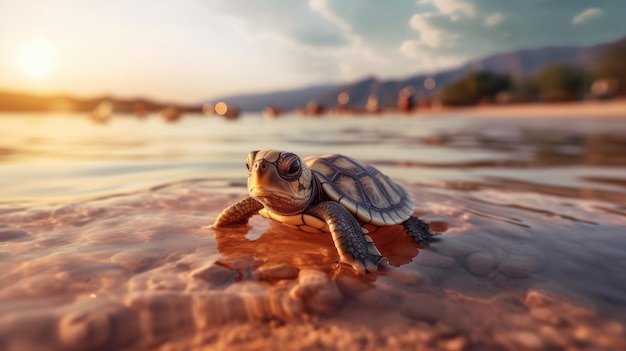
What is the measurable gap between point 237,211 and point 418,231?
1.50 metres

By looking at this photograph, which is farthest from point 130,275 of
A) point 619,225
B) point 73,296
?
point 619,225

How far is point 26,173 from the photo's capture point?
536 cm

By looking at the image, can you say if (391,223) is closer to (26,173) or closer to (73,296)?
(73,296)

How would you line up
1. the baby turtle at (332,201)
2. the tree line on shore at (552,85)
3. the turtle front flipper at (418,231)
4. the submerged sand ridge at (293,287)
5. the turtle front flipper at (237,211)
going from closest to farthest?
the submerged sand ridge at (293,287), the baby turtle at (332,201), the turtle front flipper at (418,231), the turtle front flipper at (237,211), the tree line on shore at (552,85)

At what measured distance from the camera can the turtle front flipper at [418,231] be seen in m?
2.80

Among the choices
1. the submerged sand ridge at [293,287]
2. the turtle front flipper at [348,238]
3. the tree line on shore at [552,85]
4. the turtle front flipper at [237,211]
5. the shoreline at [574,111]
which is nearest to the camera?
the submerged sand ridge at [293,287]

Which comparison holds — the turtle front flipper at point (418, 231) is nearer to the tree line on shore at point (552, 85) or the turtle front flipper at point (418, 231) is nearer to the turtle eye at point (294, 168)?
the turtle eye at point (294, 168)

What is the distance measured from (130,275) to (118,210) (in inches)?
63.3

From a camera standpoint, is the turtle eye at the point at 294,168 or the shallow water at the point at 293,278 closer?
the shallow water at the point at 293,278

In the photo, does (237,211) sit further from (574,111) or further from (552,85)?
(552,85)

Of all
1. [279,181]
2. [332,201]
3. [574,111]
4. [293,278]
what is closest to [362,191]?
[332,201]

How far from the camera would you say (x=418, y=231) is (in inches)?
114

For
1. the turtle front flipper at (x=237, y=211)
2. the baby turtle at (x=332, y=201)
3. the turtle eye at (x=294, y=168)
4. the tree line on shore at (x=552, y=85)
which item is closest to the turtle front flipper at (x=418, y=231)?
the baby turtle at (x=332, y=201)

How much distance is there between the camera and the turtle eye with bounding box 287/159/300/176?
2.53 meters
